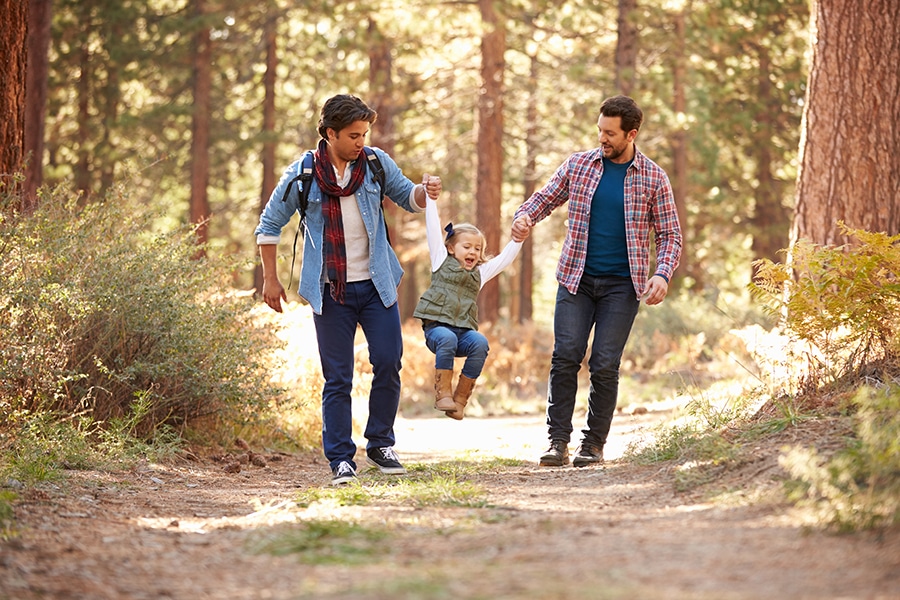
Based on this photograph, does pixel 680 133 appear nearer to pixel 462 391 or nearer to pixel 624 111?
pixel 624 111

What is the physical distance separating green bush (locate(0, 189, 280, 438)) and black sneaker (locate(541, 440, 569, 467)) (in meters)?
2.09

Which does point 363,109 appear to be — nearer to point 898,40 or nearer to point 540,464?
point 540,464

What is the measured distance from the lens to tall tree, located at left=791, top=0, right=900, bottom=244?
25.5ft

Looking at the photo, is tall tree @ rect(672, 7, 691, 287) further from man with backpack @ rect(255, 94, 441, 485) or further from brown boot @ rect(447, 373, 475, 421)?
man with backpack @ rect(255, 94, 441, 485)

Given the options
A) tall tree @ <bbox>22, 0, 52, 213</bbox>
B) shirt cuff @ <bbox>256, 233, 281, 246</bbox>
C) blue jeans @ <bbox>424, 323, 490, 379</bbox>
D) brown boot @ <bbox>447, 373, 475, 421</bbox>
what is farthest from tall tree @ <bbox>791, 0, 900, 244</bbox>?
tall tree @ <bbox>22, 0, 52, 213</bbox>

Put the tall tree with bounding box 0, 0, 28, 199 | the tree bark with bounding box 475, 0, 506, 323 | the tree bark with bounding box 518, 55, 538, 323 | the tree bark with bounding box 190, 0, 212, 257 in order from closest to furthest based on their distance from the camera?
the tall tree with bounding box 0, 0, 28, 199 < the tree bark with bounding box 475, 0, 506, 323 < the tree bark with bounding box 518, 55, 538, 323 < the tree bark with bounding box 190, 0, 212, 257

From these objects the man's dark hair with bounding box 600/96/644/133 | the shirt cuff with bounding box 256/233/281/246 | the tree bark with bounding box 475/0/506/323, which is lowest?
the shirt cuff with bounding box 256/233/281/246

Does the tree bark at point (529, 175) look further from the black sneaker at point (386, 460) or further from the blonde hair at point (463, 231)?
the black sneaker at point (386, 460)

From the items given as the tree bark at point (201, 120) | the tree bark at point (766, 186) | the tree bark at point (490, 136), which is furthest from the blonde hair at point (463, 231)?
the tree bark at point (766, 186)

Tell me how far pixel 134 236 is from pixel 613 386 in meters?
3.84

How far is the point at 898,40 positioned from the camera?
774 cm

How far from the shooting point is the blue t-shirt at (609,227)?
635 centimetres

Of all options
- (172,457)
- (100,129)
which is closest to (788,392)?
(172,457)

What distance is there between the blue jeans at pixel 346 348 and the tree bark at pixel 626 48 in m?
12.2
